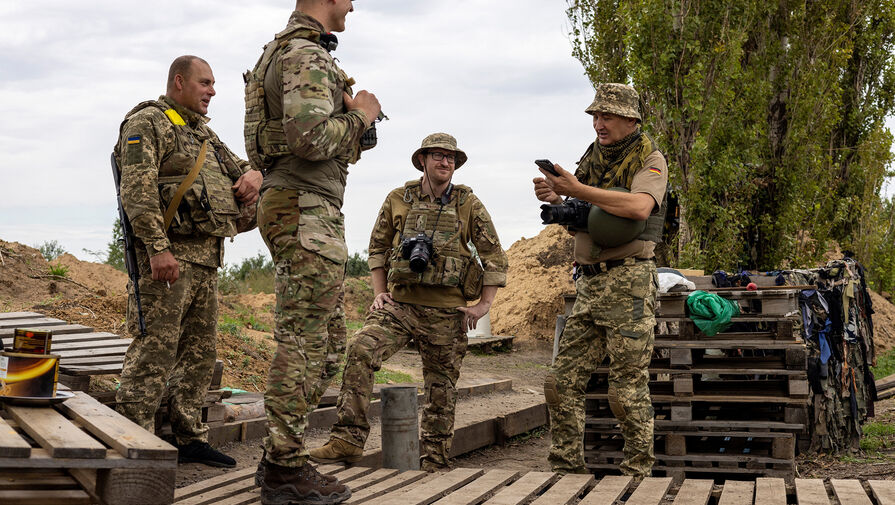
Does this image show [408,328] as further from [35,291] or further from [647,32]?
[647,32]

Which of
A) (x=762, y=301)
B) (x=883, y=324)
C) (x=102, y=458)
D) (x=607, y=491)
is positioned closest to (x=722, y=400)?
(x=762, y=301)

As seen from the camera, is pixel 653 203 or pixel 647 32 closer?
pixel 653 203

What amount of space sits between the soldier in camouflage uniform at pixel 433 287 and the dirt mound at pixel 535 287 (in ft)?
35.9

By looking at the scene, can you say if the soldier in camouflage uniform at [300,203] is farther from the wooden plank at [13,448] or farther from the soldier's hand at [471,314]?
the soldier's hand at [471,314]

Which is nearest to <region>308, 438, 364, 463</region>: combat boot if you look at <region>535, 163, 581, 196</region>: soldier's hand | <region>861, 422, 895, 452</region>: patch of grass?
<region>535, 163, 581, 196</region>: soldier's hand

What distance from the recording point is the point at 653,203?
17.3 ft

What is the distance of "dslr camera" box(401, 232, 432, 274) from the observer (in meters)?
5.71

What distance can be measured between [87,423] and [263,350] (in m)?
6.69

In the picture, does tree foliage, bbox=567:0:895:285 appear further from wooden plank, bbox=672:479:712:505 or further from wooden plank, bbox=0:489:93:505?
wooden plank, bbox=0:489:93:505

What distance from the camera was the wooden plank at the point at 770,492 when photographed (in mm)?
4328

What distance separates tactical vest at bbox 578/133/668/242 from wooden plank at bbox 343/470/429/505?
2005 mm

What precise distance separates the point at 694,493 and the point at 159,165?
11.6ft

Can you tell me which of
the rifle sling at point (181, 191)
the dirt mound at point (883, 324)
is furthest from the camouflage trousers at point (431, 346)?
the dirt mound at point (883, 324)

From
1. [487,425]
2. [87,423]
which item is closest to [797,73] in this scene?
[487,425]
